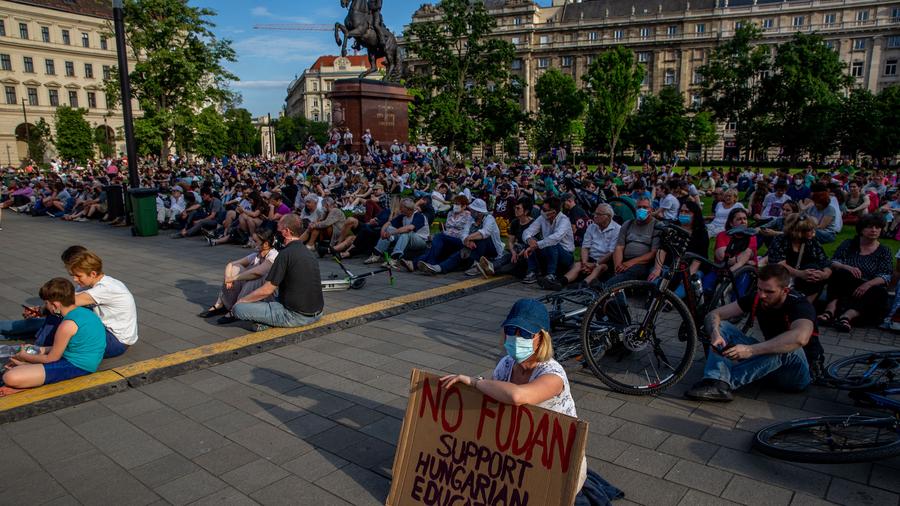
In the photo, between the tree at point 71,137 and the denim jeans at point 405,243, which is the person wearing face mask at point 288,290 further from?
the tree at point 71,137

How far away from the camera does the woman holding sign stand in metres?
2.83

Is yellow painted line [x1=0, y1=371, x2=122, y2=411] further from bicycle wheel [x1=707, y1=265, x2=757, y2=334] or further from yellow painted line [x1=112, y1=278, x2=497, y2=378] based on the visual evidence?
bicycle wheel [x1=707, y1=265, x2=757, y2=334]

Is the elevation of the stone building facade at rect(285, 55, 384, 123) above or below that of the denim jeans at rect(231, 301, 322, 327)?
above

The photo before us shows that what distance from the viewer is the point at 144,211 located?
15.4 m

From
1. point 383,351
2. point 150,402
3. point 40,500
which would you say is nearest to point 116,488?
point 40,500

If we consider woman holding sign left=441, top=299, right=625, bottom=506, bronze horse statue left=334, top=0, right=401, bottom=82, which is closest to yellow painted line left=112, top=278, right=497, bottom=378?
woman holding sign left=441, top=299, right=625, bottom=506

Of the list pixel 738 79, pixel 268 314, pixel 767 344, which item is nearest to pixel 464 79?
pixel 738 79

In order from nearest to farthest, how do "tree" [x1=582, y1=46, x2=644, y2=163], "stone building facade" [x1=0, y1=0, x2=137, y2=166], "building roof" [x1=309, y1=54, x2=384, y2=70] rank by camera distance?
"tree" [x1=582, y1=46, x2=644, y2=163] < "stone building facade" [x1=0, y1=0, x2=137, y2=166] < "building roof" [x1=309, y1=54, x2=384, y2=70]

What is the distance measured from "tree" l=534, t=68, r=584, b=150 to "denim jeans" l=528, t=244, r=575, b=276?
6174 cm

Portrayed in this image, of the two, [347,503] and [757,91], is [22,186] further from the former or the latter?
[757,91]

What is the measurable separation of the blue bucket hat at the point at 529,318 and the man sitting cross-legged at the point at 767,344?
2058 mm

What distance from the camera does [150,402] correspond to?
193 inches

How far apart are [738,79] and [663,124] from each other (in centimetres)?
931

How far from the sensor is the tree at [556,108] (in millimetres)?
68938
